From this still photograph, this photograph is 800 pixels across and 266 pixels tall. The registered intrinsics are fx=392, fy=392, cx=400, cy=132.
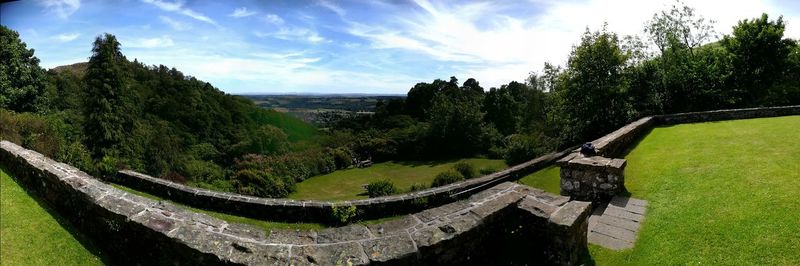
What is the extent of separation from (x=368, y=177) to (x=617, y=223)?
114 ft

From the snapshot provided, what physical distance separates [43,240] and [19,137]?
18.1 metres

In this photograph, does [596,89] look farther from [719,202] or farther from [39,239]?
[39,239]

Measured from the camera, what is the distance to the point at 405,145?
4797 cm

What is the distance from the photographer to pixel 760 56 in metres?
20.6

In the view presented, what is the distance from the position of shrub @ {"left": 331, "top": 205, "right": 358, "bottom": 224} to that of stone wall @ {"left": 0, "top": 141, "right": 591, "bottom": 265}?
5.40m

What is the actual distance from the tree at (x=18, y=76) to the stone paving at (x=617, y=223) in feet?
128

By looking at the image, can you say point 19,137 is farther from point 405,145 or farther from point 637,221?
point 405,145

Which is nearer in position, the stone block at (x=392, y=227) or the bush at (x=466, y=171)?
the stone block at (x=392, y=227)

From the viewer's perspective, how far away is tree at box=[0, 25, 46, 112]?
29752 mm

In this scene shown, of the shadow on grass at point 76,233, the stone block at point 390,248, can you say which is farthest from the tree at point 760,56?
the shadow on grass at point 76,233

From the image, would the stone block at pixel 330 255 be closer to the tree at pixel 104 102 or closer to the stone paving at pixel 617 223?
the stone paving at pixel 617 223

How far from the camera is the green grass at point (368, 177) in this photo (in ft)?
106

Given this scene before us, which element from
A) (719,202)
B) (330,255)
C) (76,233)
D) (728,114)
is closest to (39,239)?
(76,233)

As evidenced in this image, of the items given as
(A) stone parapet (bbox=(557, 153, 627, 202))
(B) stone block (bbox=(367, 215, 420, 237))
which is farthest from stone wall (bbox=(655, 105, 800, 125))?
(B) stone block (bbox=(367, 215, 420, 237))
